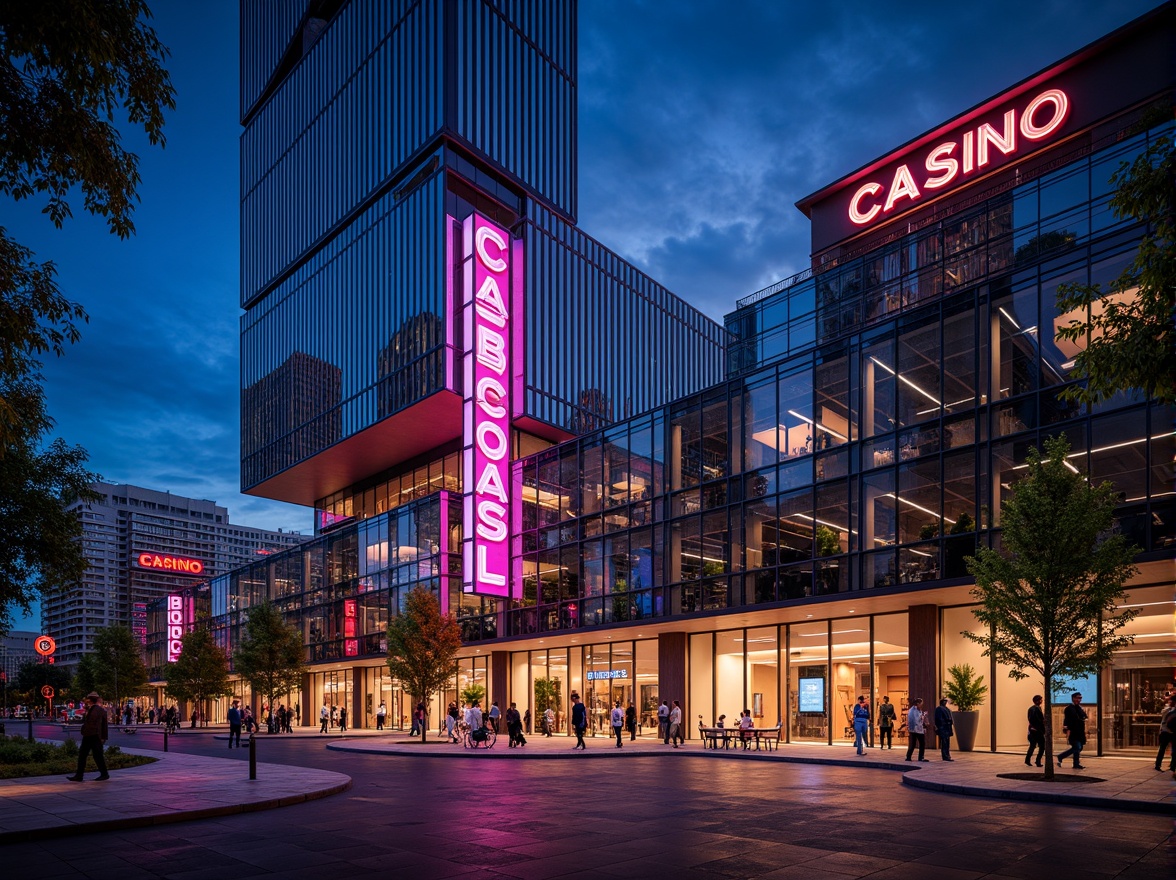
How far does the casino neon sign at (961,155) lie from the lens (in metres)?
35.4

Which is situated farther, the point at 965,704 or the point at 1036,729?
the point at 965,704

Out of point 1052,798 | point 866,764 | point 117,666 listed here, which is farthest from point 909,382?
point 117,666

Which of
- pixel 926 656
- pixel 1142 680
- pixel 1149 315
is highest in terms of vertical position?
pixel 1149 315

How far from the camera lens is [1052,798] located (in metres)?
16.6

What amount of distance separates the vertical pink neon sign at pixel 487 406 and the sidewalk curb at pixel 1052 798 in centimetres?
2729

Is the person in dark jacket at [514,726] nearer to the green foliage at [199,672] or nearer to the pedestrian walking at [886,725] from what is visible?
the pedestrian walking at [886,725]

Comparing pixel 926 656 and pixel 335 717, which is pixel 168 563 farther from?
pixel 926 656

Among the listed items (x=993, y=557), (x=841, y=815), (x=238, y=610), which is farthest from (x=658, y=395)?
(x=841, y=815)

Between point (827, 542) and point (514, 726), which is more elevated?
point (827, 542)

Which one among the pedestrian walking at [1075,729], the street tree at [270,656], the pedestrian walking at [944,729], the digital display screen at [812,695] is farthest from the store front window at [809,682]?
the street tree at [270,656]

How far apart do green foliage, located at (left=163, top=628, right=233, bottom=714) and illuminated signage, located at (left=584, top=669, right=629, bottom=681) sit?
32722 millimetres

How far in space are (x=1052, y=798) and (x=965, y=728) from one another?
11.6m

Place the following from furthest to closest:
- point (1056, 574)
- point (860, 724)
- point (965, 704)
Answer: point (965, 704) < point (860, 724) < point (1056, 574)

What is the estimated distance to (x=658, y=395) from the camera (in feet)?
221
